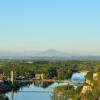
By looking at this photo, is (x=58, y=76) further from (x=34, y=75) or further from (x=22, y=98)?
(x=22, y=98)

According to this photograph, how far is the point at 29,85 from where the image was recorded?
5456 cm

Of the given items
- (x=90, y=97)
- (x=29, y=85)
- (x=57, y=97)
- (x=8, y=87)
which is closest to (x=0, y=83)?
(x=8, y=87)

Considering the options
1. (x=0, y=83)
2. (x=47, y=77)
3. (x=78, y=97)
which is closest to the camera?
(x=78, y=97)

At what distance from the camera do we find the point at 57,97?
34.8 m

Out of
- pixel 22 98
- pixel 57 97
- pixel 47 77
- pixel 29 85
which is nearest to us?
pixel 57 97

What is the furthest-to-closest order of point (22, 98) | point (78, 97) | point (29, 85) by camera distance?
point (29, 85) → point (22, 98) → point (78, 97)

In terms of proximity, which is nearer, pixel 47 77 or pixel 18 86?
pixel 18 86

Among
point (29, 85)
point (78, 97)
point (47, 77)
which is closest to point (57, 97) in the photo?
point (78, 97)

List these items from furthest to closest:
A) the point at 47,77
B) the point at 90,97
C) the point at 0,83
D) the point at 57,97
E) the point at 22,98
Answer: the point at 47,77
the point at 0,83
the point at 22,98
the point at 57,97
the point at 90,97

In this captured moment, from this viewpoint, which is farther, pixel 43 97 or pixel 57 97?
pixel 43 97

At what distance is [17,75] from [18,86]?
13.8 meters

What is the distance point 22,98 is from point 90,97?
14303 millimetres

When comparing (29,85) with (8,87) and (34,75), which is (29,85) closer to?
(8,87)

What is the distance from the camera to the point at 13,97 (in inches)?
1597
